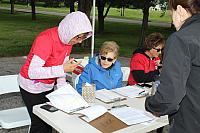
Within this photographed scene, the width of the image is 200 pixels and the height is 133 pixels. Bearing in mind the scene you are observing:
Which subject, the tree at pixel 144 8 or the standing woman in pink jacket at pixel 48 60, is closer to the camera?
the standing woman in pink jacket at pixel 48 60

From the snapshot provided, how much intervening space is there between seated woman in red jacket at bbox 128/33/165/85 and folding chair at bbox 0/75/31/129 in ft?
4.17

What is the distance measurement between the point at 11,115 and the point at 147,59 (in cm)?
160

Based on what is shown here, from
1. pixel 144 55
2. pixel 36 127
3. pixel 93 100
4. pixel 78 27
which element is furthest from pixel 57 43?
pixel 144 55

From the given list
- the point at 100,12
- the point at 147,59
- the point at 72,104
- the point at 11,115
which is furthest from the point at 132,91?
the point at 100,12

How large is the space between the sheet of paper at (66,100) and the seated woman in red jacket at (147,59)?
1.22 meters

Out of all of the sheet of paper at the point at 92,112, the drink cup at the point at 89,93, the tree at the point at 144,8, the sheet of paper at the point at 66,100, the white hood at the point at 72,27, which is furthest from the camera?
the tree at the point at 144,8

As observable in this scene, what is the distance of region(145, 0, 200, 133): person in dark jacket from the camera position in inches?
59.5

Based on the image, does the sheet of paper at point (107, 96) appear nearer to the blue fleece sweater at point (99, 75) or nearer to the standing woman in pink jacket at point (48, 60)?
the blue fleece sweater at point (99, 75)

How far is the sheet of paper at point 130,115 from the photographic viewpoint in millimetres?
2435

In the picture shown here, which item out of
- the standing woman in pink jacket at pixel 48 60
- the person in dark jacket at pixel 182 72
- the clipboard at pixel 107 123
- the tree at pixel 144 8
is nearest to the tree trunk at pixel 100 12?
the tree at pixel 144 8

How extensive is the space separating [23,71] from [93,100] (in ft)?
2.10

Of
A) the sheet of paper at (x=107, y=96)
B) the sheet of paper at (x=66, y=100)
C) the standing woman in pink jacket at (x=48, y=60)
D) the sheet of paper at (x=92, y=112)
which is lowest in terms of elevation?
the sheet of paper at (x=107, y=96)

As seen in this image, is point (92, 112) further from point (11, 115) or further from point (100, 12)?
point (100, 12)

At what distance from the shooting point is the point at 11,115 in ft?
11.3
